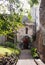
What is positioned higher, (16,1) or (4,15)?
(16,1)

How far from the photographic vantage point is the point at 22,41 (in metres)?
40.2

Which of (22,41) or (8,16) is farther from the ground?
(8,16)

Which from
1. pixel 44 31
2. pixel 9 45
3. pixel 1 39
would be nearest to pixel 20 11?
pixel 44 31

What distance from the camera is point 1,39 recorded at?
3809 cm

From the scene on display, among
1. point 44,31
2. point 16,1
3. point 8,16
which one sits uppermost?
point 16,1

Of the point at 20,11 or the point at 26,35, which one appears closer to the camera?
the point at 20,11

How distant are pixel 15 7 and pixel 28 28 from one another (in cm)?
3232

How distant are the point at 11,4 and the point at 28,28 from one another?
32335 mm

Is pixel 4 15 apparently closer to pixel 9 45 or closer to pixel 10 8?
pixel 10 8

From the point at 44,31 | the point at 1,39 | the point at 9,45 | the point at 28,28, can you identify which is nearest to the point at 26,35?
the point at 28,28

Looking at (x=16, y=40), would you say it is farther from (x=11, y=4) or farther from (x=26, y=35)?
(x=11, y=4)

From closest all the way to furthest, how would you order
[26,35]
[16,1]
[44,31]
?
[16,1], [44,31], [26,35]

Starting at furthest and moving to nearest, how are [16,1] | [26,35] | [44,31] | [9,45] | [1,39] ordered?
[26,35] < [1,39] < [9,45] < [44,31] < [16,1]

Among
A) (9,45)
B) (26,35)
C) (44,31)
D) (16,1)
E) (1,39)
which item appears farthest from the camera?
(26,35)
